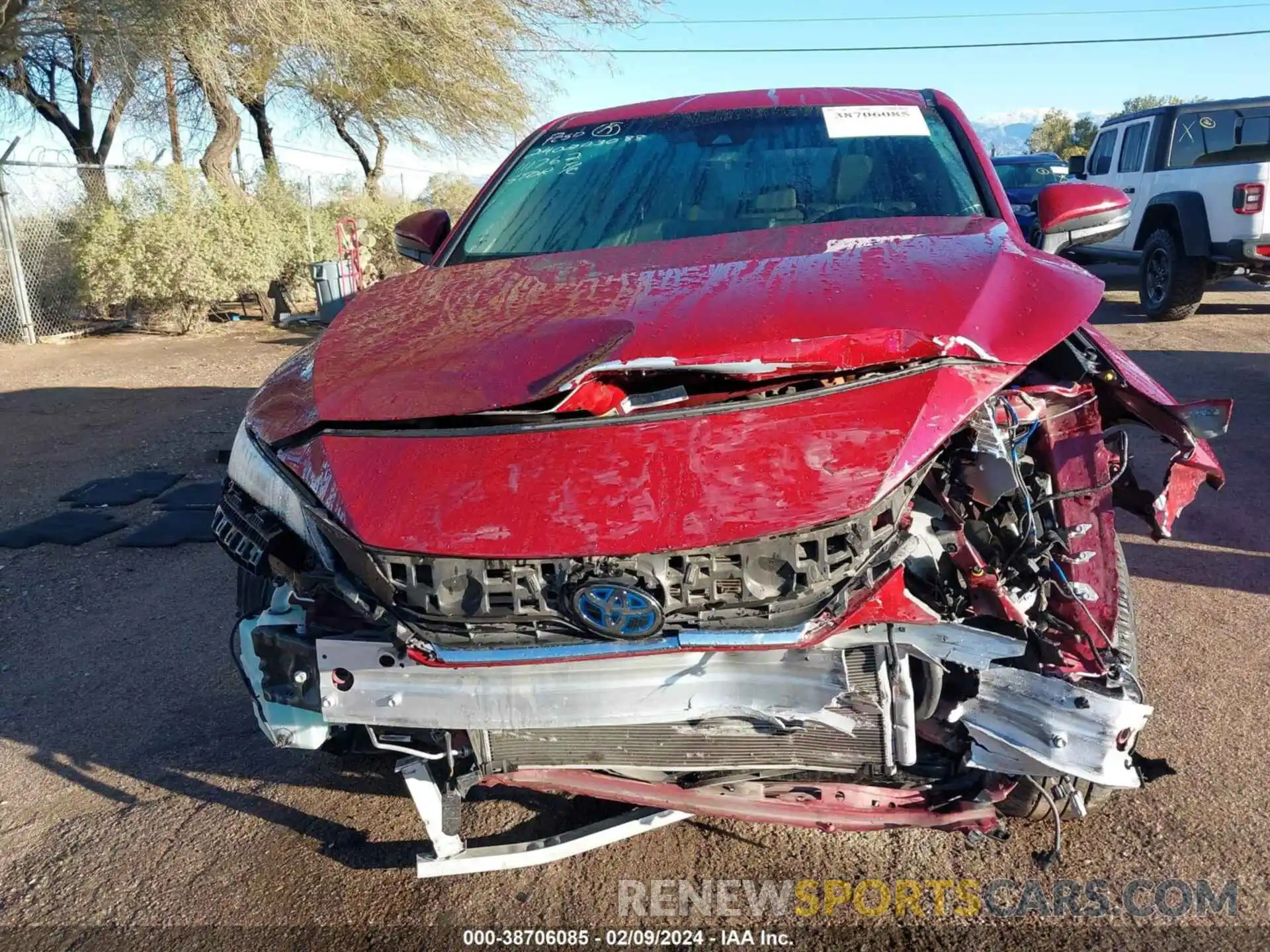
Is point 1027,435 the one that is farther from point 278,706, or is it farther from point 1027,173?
point 1027,173

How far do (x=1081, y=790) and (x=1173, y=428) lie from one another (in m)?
0.87

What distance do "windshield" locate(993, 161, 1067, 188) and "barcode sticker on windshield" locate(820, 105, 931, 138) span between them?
11.7 metres

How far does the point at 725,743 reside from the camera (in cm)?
199

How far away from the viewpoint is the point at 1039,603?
204 cm

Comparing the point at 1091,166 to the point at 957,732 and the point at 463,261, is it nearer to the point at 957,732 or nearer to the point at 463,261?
the point at 463,261

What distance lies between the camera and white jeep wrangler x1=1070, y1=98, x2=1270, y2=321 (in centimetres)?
858

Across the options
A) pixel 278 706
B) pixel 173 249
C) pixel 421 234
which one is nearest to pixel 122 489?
pixel 421 234

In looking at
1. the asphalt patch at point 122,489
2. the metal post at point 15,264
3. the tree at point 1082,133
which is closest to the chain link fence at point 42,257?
the metal post at point 15,264

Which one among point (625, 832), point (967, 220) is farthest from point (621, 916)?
point (967, 220)

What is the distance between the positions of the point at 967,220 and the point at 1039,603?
1.30 metres

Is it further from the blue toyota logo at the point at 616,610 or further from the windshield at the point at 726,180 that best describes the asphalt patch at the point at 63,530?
the blue toyota logo at the point at 616,610

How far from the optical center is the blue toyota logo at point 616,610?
1755mm

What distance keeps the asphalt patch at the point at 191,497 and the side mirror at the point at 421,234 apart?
2.21 meters

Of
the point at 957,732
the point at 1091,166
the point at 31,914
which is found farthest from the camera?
the point at 1091,166
